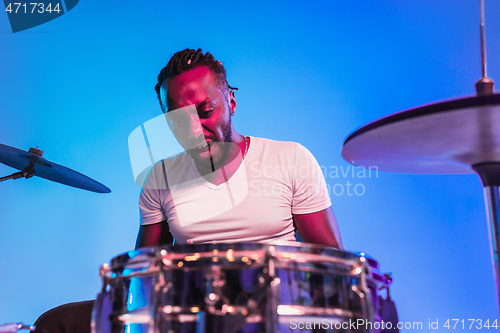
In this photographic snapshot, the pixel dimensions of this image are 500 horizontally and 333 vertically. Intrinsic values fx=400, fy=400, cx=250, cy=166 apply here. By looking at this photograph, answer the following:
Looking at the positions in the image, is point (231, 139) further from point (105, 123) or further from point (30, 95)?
point (30, 95)

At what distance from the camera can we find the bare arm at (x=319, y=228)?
1095 millimetres

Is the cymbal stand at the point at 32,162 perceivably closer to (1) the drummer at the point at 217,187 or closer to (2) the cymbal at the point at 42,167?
(2) the cymbal at the point at 42,167

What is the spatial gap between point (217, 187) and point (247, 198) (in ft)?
0.35

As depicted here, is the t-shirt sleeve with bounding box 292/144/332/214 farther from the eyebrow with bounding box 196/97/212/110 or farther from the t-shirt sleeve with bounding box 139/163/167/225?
the t-shirt sleeve with bounding box 139/163/167/225

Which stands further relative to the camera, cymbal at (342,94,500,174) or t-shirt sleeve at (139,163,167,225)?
t-shirt sleeve at (139,163,167,225)

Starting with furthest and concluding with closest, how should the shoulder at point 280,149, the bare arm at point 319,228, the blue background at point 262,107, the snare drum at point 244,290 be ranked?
the blue background at point 262,107 → the shoulder at point 280,149 → the bare arm at point 319,228 → the snare drum at point 244,290

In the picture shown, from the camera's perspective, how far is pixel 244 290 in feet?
1.74

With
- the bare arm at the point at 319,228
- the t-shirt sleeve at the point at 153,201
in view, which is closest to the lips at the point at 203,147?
the t-shirt sleeve at the point at 153,201

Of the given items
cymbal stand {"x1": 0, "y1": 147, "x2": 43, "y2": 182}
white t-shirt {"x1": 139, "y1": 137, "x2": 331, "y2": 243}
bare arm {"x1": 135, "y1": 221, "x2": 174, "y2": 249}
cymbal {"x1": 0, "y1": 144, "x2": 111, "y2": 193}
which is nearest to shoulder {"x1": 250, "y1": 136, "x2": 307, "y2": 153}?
white t-shirt {"x1": 139, "y1": 137, "x2": 331, "y2": 243}

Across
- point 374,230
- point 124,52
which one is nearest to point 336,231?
point 374,230

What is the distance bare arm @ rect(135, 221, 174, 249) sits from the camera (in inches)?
49.0

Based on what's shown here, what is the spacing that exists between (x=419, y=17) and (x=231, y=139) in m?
0.87

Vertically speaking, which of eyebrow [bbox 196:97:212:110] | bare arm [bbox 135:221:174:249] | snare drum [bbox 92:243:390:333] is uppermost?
eyebrow [bbox 196:97:212:110]

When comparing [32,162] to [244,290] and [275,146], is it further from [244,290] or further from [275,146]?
[244,290]
